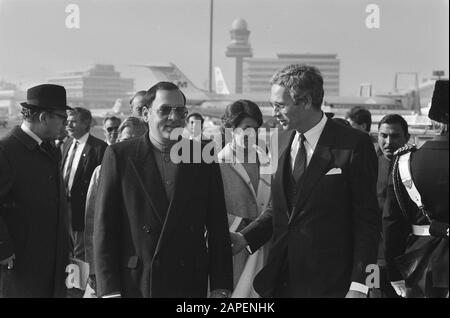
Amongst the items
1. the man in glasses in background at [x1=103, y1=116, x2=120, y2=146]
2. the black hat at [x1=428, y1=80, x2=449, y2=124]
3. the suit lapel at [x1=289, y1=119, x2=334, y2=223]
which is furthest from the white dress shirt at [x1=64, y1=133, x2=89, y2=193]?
the black hat at [x1=428, y1=80, x2=449, y2=124]

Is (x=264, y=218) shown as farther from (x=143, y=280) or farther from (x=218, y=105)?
(x=218, y=105)

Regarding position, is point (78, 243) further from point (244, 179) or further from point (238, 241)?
point (238, 241)

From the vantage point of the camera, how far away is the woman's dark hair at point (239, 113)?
575 cm

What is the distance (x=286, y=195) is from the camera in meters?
4.00

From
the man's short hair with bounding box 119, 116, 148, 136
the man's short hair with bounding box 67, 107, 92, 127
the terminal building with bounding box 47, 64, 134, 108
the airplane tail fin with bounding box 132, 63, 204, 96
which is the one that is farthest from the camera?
the terminal building with bounding box 47, 64, 134, 108

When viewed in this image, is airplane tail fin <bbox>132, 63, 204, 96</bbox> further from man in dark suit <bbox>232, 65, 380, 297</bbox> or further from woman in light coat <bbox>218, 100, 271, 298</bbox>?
man in dark suit <bbox>232, 65, 380, 297</bbox>

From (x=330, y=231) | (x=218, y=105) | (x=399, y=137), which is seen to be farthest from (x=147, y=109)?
(x=218, y=105)

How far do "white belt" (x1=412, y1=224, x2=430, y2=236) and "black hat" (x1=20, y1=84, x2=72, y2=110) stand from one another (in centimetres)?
211

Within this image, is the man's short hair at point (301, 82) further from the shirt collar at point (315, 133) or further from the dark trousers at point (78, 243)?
the dark trousers at point (78, 243)

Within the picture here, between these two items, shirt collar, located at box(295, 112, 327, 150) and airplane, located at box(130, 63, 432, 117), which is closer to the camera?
shirt collar, located at box(295, 112, 327, 150)

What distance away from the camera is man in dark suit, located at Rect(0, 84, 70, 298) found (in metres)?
4.38

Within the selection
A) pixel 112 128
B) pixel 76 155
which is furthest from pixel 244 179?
pixel 112 128

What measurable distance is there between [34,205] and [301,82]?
1622 mm

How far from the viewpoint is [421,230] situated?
4211 mm
